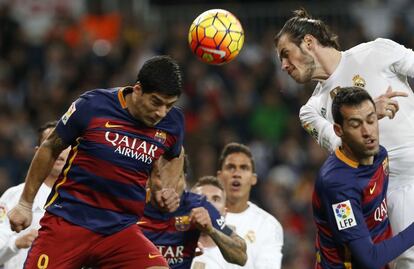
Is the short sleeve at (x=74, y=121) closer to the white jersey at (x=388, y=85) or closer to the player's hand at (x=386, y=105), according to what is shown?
the white jersey at (x=388, y=85)

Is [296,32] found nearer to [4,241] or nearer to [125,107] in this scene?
[125,107]

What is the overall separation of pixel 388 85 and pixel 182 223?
2005 mm

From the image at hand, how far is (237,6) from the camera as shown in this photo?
53.6ft

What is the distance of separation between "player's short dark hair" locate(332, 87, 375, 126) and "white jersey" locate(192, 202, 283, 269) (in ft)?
8.92

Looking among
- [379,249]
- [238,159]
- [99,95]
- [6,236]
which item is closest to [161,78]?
[99,95]

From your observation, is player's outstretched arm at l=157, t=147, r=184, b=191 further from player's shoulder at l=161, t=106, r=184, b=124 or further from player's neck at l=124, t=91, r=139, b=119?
player's neck at l=124, t=91, r=139, b=119

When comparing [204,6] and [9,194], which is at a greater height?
[204,6]

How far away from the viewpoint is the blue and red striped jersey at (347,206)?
242 inches

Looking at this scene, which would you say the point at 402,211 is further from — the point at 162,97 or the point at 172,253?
the point at 172,253

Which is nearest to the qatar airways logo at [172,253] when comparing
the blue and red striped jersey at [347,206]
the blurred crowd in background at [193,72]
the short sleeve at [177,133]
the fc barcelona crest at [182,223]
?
the fc barcelona crest at [182,223]

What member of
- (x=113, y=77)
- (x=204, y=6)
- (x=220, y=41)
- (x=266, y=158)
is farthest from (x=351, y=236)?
(x=204, y=6)

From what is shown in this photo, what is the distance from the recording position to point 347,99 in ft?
20.4

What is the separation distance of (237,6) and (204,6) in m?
0.60

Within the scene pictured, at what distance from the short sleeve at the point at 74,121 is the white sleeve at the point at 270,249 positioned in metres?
2.81
